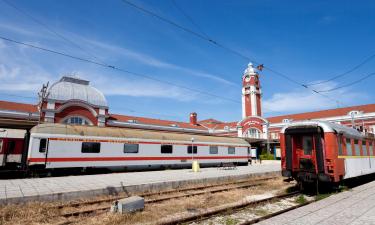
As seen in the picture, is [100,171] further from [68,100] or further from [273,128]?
[273,128]

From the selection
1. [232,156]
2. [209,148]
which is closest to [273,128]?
[232,156]

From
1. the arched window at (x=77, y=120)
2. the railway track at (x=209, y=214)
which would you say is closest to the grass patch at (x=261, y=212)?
the railway track at (x=209, y=214)

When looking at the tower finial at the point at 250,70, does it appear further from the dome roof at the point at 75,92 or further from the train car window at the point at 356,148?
the train car window at the point at 356,148

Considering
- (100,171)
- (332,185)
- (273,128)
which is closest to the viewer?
(332,185)

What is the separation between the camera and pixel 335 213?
24.5 feet

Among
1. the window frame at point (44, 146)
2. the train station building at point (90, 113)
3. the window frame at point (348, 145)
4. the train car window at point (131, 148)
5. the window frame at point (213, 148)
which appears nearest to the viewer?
the window frame at point (348, 145)

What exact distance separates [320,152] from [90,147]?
13.6 metres

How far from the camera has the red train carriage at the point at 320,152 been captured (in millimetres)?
9727

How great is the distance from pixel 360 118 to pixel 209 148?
36.5 meters

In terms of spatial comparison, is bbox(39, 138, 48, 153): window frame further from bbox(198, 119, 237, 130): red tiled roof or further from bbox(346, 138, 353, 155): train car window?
bbox(198, 119, 237, 130): red tiled roof

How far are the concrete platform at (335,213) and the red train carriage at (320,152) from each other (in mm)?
911

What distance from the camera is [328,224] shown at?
641cm

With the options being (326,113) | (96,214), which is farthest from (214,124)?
(96,214)

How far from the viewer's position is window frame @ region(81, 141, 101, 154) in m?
16.5
